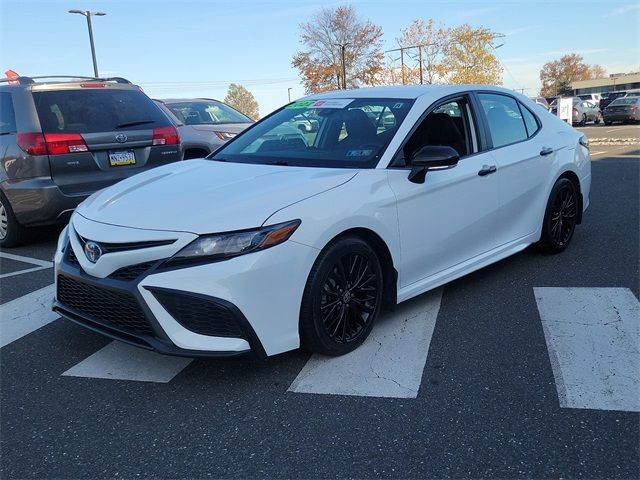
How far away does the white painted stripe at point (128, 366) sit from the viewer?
3.21 metres

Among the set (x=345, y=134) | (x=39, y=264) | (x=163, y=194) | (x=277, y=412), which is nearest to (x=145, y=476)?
(x=277, y=412)

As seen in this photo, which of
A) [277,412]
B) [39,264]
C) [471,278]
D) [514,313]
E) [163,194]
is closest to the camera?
[277,412]

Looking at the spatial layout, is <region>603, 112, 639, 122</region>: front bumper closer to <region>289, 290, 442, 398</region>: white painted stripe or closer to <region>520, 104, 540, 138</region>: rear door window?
<region>520, 104, 540, 138</region>: rear door window

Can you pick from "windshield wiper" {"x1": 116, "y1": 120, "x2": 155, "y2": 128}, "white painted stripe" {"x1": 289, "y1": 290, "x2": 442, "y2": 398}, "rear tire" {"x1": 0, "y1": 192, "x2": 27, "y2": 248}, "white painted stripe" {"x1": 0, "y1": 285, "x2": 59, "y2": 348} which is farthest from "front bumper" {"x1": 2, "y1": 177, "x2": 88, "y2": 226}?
"white painted stripe" {"x1": 289, "y1": 290, "x2": 442, "y2": 398}

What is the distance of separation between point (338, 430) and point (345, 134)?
2.13m

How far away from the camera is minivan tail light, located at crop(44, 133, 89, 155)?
5586mm

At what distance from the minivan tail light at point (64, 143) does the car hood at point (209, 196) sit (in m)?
2.21

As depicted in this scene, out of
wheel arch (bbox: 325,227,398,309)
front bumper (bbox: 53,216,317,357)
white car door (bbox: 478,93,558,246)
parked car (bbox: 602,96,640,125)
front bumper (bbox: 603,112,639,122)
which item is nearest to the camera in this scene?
front bumper (bbox: 53,216,317,357)

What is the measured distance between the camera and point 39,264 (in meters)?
5.55

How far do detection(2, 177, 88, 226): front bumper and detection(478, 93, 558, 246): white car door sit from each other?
401cm

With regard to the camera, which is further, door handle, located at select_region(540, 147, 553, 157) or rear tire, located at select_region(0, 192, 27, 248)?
rear tire, located at select_region(0, 192, 27, 248)

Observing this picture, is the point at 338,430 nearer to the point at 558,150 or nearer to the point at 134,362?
the point at 134,362

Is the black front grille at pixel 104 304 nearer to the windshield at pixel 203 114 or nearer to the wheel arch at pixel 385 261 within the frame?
the wheel arch at pixel 385 261

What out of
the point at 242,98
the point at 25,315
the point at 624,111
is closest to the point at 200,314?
the point at 25,315
